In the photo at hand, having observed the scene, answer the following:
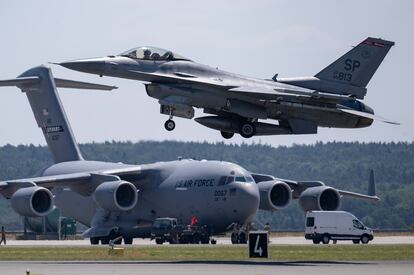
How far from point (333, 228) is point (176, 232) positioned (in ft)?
35.6

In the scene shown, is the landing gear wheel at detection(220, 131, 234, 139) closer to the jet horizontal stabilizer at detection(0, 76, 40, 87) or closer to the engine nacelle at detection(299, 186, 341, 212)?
the engine nacelle at detection(299, 186, 341, 212)

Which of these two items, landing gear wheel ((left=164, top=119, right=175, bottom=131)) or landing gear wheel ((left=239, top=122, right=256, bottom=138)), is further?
landing gear wheel ((left=239, top=122, right=256, bottom=138))

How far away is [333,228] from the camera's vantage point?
77250mm

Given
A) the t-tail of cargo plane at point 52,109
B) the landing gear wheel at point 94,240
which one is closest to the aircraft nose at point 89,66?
the landing gear wheel at point 94,240

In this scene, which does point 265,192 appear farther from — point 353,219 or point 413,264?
point 413,264

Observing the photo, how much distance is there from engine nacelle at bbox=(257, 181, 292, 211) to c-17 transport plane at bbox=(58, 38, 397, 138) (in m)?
24.4

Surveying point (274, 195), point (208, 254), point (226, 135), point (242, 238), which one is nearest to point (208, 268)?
point (226, 135)

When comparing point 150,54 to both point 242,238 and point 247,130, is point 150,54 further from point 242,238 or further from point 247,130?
point 242,238

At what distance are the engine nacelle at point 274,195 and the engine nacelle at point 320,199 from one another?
2.30 m

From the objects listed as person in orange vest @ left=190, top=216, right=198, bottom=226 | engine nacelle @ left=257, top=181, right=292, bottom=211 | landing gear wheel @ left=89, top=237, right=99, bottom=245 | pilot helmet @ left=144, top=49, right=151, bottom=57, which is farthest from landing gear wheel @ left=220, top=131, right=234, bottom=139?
landing gear wheel @ left=89, top=237, right=99, bottom=245

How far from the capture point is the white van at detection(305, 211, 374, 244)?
7694 centimetres

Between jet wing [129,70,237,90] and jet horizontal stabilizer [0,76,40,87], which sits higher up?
jet horizontal stabilizer [0,76,40,87]

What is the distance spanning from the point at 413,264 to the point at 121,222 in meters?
34.8

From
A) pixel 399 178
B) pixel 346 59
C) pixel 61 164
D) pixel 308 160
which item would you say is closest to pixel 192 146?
pixel 308 160
